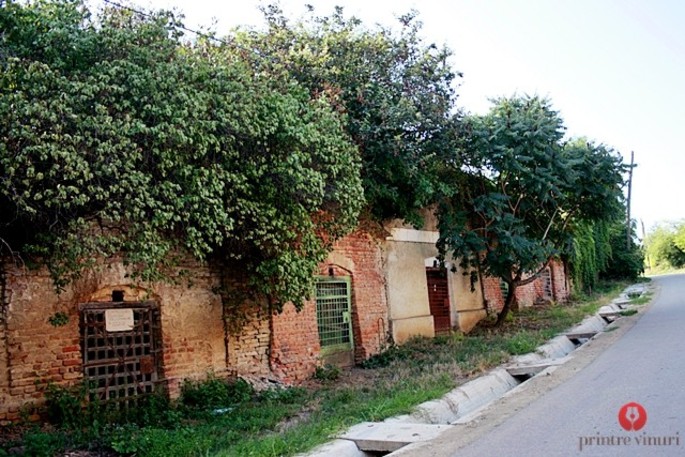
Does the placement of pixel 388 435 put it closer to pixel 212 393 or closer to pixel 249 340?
pixel 212 393

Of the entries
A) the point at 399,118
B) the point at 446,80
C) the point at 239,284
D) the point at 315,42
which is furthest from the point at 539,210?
the point at 239,284

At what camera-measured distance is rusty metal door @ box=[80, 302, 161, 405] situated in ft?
27.4

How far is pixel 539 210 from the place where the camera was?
17219 mm

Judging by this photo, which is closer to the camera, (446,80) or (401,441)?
(401,441)

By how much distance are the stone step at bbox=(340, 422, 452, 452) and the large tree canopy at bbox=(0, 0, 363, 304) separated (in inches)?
112

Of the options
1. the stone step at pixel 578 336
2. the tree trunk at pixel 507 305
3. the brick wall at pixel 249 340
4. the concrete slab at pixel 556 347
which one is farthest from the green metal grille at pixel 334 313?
the tree trunk at pixel 507 305

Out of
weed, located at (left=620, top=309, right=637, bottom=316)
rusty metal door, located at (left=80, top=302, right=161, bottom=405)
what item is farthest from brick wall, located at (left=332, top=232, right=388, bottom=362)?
weed, located at (left=620, top=309, right=637, bottom=316)

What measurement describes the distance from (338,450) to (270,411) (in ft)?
8.34

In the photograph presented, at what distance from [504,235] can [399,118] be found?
15.0 feet

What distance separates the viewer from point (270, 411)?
8.53m

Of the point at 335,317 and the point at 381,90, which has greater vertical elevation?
the point at 381,90

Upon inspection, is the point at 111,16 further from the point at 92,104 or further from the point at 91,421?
the point at 91,421

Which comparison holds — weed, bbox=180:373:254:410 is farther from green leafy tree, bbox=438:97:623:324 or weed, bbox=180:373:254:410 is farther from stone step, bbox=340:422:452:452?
green leafy tree, bbox=438:97:623:324

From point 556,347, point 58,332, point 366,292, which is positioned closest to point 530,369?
point 556,347
